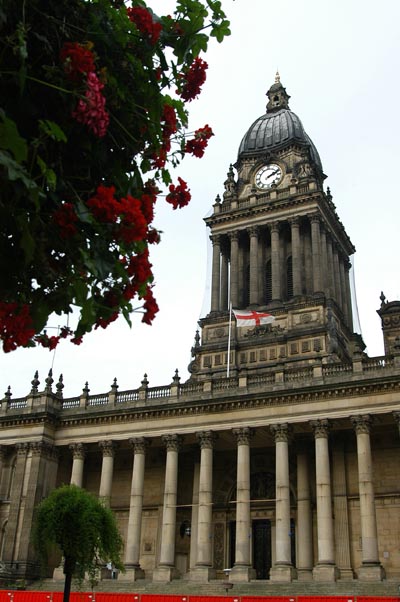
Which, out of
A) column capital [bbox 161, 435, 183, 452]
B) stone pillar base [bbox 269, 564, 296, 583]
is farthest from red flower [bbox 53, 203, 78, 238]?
column capital [bbox 161, 435, 183, 452]

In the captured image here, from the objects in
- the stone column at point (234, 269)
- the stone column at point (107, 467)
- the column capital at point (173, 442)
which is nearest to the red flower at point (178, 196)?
the column capital at point (173, 442)

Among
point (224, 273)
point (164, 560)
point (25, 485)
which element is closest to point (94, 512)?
point (164, 560)

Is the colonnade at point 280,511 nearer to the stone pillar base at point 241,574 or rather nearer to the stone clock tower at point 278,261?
the stone pillar base at point 241,574

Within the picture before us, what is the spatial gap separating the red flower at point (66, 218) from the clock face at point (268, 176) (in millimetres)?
60423

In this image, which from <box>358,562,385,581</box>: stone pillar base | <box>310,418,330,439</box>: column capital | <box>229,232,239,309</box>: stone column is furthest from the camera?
<box>229,232,239,309</box>: stone column

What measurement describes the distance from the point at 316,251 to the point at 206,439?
2204 centimetres

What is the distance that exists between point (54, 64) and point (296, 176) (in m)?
59.2

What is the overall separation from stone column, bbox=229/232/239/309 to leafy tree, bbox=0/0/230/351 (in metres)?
53.3

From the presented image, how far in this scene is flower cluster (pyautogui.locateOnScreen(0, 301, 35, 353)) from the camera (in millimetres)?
5914

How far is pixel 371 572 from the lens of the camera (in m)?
36.6

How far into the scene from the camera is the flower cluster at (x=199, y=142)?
762 centimetres

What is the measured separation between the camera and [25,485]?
47.8m

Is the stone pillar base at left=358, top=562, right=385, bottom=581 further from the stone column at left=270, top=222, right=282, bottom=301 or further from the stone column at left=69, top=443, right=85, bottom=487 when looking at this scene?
the stone column at left=270, top=222, right=282, bottom=301

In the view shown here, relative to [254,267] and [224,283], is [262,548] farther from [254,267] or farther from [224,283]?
[224,283]
